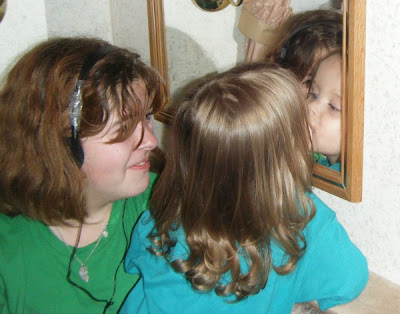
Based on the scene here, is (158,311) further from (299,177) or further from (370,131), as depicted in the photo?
(370,131)

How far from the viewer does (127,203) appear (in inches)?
41.3

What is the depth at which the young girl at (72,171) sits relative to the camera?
32.6 inches

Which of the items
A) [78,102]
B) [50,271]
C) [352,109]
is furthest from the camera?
[50,271]

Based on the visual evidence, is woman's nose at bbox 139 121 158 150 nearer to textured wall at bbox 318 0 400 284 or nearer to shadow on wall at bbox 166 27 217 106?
shadow on wall at bbox 166 27 217 106

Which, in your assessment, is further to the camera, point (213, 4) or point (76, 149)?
point (213, 4)

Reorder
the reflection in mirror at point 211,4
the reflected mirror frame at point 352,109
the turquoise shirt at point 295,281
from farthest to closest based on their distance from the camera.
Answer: the reflection in mirror at point 211,4 → the turquoise shirt at point 295,281 → the reflected mirror frame at point 352,109

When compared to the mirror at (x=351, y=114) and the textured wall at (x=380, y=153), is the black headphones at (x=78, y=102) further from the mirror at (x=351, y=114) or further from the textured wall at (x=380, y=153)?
the textured wall at (x=380, y=153)

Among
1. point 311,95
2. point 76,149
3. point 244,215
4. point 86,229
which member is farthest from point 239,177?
point 86,229

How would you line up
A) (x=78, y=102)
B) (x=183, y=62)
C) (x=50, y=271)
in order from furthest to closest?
(x=183, y=62), (x=50, y=271), (x=78, y=102)

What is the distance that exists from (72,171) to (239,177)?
13.8 inches

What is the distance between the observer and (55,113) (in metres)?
0.83

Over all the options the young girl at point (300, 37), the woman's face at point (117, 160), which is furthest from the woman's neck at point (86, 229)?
the young girl at point (300, 37)

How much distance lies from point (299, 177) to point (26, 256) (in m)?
0.60

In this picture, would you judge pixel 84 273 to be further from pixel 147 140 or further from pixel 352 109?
pixel 352 109
